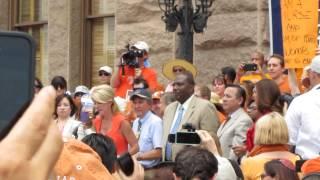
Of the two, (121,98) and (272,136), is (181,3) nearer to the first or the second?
(121,98)

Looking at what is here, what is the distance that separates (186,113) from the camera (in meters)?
→ 8.03

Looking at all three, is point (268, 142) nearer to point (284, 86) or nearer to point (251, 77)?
point (284, 86)

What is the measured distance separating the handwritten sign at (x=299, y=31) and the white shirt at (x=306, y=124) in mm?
2033

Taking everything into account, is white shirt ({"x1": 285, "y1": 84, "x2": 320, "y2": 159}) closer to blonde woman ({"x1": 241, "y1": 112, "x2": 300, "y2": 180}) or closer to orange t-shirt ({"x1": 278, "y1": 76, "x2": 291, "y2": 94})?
blonde woman ({"x1": 241, "y1": 112, "x2": 300, "y2": 180})

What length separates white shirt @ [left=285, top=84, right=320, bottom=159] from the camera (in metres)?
6.34

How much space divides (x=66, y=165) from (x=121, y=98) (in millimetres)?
7125

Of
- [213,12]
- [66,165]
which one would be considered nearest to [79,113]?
[213,12]

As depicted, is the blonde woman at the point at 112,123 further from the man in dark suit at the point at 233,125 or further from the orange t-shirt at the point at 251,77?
the orange t-shirt at the point at 251,77

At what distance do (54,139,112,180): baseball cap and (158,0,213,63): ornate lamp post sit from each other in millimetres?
8040

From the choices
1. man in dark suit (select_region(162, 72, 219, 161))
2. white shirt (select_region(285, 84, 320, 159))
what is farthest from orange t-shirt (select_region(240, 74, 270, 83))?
white shirt (select_region(285, 84, 320, 159))

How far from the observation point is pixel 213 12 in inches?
477

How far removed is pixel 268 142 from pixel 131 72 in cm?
534

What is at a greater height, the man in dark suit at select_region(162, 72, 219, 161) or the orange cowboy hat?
the orange cowboy hat

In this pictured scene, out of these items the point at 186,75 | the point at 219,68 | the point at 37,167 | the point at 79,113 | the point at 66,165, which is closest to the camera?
the point at 37,167
